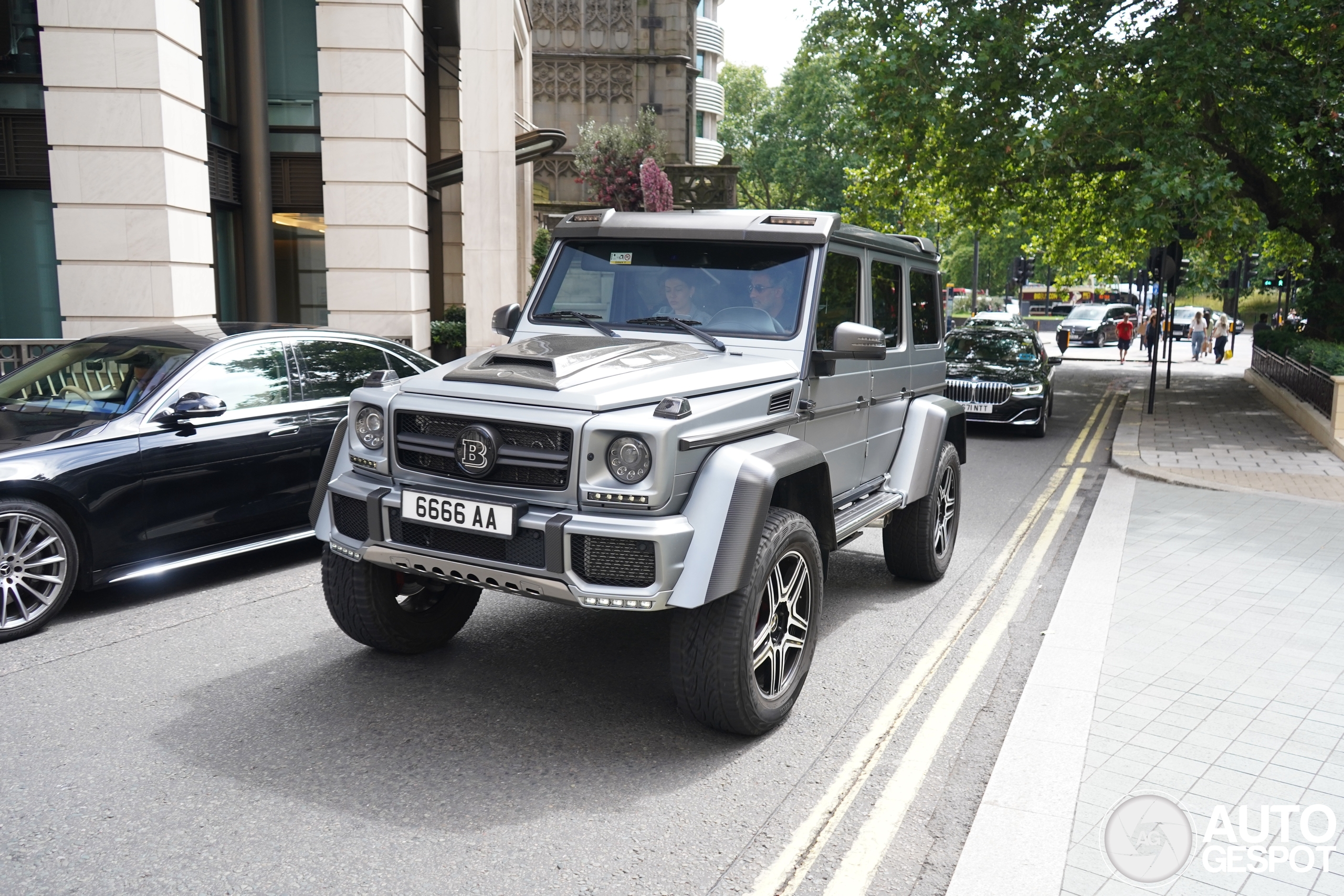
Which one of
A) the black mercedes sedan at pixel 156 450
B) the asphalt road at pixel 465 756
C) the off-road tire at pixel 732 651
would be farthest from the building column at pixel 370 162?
the off-road tire at pixel 732 651

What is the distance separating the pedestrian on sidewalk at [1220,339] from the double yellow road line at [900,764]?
30471 mm

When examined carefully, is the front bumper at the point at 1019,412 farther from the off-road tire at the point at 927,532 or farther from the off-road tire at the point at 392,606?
the off-road tire at the point at 392,606

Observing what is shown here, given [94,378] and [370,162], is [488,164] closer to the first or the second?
[370,162]

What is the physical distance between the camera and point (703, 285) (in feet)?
17.7

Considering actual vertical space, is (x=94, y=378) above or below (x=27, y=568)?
above

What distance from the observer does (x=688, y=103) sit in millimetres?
45406

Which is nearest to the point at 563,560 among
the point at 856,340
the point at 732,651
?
the point at 732,651

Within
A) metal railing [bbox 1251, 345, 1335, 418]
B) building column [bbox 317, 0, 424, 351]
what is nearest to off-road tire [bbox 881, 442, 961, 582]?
metal railing [bbox 1251, 345, 1335, 418]

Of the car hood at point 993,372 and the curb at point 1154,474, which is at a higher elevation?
the car hood at point 993,372

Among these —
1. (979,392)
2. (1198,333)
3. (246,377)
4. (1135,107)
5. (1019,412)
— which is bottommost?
(1019,412)

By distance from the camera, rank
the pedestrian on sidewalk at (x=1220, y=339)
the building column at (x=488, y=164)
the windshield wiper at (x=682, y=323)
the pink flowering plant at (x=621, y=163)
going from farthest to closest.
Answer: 1. the pedestrian on sidewalk at (x=1220, y=339)
2. the pink flowering plant at (x=621, y=163)
3. the building column at (x=488, y=164)
4. the windshield wiper at (x=682, y=323)

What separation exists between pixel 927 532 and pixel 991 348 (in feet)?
35.7

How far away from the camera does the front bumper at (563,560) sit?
3955mm

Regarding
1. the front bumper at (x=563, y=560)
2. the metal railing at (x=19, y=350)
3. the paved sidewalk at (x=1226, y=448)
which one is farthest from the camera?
the metal railing at (x=19, y=350)
